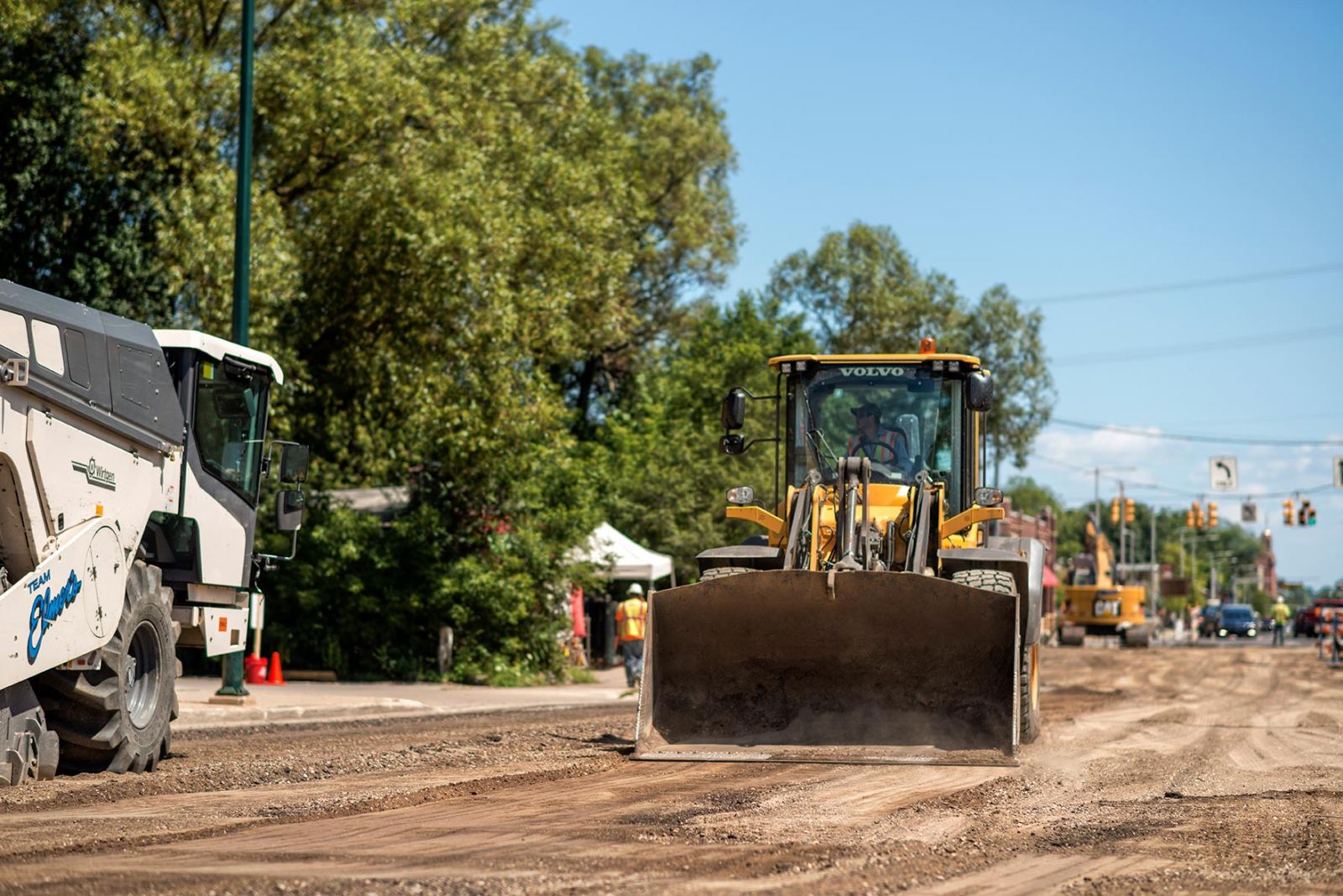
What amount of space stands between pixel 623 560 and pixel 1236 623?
50.3 m

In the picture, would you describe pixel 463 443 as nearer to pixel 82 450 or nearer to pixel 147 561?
pixel 147 561

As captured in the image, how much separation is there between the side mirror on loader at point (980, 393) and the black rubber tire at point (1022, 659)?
1.38 m

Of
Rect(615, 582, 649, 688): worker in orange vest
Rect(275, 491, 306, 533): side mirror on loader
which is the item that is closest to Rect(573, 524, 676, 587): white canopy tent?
Rect(615, 582, 649, 688): worker in orange vest

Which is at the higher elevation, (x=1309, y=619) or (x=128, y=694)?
(x=1309, y=619)

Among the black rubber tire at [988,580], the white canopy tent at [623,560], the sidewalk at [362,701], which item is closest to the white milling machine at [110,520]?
the sidewalk at [362,701]

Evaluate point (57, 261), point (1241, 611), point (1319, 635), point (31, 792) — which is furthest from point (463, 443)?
point (1241, 611)

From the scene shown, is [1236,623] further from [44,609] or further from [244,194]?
[44,609]

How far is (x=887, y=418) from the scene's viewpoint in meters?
13.7

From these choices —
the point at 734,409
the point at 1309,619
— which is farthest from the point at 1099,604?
the point at 734,409

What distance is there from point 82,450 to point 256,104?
58.8ft

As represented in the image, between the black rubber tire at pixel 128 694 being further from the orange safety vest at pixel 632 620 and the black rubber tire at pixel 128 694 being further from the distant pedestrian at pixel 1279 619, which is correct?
the distant pedestrian at pixel 1279 619

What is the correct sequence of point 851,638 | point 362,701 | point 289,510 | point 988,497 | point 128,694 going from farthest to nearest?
point 362,701, point 289,510, point 988,497, point 851,638, point 128,694

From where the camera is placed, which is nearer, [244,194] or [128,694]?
[128,694]

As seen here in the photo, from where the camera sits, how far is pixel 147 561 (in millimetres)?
12094
